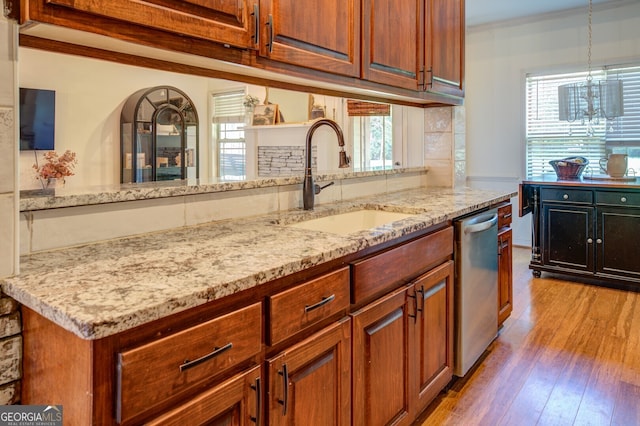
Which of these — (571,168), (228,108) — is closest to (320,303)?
(571,168)

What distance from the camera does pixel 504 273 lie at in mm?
2750

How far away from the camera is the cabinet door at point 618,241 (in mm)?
3510

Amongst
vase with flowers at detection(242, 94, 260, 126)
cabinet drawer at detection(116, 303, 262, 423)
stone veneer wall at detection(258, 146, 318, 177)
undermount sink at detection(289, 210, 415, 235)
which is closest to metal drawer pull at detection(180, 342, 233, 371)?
cabinet drawer at detection(116, 303, 262, 423)

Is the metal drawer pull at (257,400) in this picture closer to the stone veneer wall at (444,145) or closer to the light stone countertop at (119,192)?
the light stone countertop at (119,192)

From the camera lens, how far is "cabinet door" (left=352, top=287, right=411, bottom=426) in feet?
4.69

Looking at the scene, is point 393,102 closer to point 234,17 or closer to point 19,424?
point 234,17

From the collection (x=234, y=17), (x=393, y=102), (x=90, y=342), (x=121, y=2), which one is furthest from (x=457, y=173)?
(x=90, y=342)

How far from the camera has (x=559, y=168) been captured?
4.10 meters

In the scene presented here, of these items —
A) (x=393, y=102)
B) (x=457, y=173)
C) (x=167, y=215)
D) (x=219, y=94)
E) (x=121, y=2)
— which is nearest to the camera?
(x=121, y=2)

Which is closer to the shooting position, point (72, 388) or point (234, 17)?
point (72, 388)

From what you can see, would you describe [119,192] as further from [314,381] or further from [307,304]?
[314,381]

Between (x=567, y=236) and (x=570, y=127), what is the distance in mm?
1688

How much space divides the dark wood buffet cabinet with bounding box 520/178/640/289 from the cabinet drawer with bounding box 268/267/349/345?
315 cm

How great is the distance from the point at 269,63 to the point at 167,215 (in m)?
0.64
